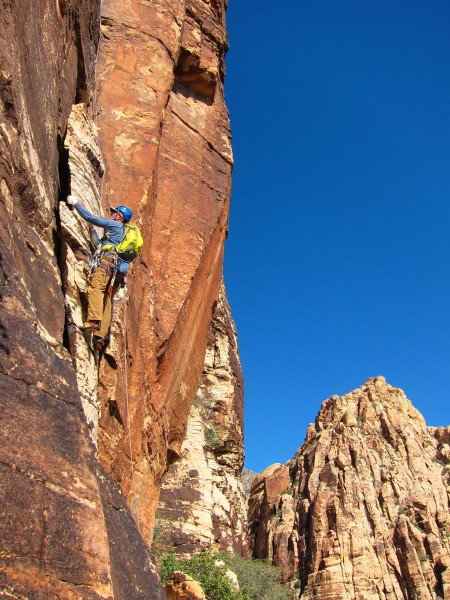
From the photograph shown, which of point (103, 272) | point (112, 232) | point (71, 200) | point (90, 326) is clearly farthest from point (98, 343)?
point (71, 200)

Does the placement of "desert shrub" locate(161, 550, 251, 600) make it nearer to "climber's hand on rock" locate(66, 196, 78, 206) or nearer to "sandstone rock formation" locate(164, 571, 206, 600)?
"sandstone rock formation" locate(164, 571, 206, 600)

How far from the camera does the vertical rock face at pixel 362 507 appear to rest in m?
53.9

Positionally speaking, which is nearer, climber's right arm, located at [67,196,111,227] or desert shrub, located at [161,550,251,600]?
climber's right arm, located at [67,196,111,227]

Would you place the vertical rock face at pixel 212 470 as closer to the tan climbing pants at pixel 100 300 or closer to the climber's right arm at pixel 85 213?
the tan climbing pants at pixel 100 300

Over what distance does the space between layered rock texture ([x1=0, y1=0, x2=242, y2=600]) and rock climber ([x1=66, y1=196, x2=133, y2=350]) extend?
187 millimetres

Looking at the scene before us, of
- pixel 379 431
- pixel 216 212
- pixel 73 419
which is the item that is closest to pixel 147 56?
pixel 216 212

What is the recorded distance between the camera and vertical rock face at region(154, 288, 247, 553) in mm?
22391

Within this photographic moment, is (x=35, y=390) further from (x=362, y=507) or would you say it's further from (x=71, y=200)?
(x=362, y=507)

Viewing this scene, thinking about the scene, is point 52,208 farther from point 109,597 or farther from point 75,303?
point 109,597

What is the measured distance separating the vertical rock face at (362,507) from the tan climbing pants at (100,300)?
176 feet

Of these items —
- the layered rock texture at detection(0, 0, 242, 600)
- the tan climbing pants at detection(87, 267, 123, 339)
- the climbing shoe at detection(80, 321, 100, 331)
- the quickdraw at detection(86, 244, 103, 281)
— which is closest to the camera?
the layered rock texture at detection(0, 0, 242, 600)

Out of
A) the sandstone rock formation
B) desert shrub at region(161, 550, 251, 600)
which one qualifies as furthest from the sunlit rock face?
desert shrub at region(161, 550, 251, 600)

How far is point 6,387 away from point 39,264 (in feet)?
7.81

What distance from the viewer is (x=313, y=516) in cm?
5869
